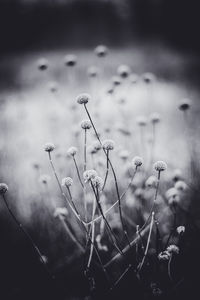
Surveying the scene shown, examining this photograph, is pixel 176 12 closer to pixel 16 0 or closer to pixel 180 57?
pixel 180 57

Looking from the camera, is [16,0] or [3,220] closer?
[3,220]

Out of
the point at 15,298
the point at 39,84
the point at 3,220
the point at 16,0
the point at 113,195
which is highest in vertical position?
the point at 16,0

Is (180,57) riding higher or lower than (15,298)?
higher

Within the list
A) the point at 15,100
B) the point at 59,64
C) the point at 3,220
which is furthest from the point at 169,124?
the point at 59,64

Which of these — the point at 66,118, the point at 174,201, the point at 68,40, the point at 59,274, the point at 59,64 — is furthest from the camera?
the point at 68,40

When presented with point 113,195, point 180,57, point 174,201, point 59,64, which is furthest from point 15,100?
point 180,57

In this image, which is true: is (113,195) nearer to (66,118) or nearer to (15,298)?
(15,298)

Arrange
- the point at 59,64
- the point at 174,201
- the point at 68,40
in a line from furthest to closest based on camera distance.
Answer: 1. the point at 68,40
2. the point at 59,64
3. the point at 174,201
